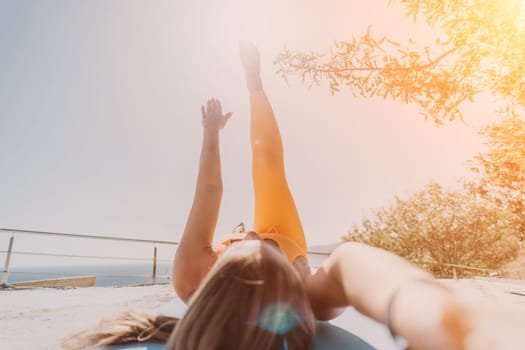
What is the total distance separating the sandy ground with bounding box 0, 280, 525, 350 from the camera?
1471 mm

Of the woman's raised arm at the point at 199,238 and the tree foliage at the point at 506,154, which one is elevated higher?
the tree foliage at the point at 506,154

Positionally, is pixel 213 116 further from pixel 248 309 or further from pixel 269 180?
pixel 248 309

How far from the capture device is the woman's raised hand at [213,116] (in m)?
2.11

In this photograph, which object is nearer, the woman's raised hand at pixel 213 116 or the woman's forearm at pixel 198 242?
the woman's forearm at pixel 198 242

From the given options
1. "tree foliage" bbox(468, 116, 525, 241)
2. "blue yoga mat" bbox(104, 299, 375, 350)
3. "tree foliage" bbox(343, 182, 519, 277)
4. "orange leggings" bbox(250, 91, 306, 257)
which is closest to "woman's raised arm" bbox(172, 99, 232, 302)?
"blue yoga mat" bbox(104, 299, 375, 350)

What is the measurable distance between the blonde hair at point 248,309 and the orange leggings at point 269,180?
117cm

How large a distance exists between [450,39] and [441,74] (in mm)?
428

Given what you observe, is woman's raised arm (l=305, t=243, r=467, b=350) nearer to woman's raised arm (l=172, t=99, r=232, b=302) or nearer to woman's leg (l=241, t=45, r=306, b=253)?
woman's raised arm (l=172, t=99, r=232, b=302)

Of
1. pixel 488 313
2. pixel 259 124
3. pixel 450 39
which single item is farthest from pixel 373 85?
pixel 488 313

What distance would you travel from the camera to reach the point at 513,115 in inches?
153

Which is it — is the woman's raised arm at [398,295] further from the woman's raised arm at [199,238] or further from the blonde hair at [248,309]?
the woman's raised arm at [199,238]

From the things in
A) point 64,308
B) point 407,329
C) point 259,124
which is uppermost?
point 259,124

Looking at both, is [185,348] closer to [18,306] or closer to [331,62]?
[18,306]

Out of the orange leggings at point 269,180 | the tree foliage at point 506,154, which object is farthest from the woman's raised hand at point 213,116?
the tree foliage at point 506,154
